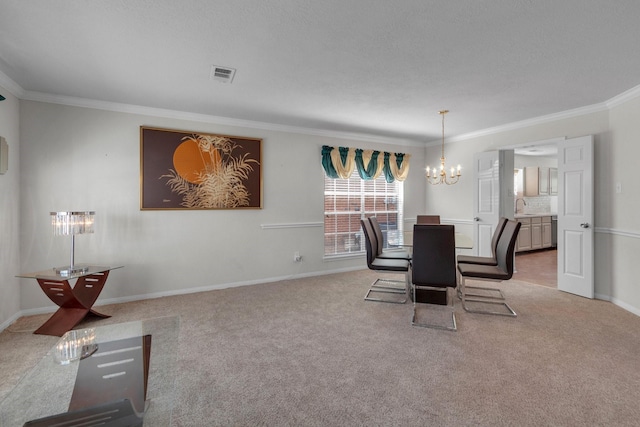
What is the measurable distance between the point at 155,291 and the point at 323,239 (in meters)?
2.47

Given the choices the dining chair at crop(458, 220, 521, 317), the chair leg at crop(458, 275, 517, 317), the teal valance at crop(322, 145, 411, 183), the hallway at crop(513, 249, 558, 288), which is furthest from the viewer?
the teal valance at crop(322, 145, 411, 183)

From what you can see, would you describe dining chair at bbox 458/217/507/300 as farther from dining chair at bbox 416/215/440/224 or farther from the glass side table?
the glass side table

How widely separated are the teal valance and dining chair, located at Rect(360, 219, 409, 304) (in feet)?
4.68

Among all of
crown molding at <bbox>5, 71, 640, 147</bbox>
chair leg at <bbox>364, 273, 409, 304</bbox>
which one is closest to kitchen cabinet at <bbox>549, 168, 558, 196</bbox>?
crown molding at <bbox>5, 71, 640, 147</bbox>

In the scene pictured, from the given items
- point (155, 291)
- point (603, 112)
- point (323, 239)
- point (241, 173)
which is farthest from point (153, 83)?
point (603, 112)

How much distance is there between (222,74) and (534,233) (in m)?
7.17

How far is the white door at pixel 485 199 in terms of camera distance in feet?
15.4

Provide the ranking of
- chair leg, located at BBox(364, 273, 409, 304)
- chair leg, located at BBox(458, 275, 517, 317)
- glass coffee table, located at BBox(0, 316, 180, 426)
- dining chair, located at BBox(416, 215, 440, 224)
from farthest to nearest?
dining chair, located at BBox(416, 215, 440, 224), chair leg, located at BBox(364, 273, 409, 304), chair leg, located at BBox(458, 275, 517, 317), glass coffee table, located at BBox(0, 316, 180, 426)

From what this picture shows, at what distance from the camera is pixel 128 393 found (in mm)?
1472

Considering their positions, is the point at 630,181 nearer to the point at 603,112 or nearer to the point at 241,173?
the point at 603,112

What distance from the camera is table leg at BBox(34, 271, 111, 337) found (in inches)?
111

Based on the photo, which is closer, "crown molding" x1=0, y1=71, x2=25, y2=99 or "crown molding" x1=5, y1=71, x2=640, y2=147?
"crown molding" x1=0, y1=71, x2=25, y2=99

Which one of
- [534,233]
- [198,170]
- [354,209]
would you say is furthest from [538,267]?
[198,170]

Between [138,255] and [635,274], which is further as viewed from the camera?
[138,255]
